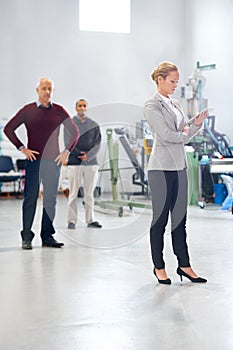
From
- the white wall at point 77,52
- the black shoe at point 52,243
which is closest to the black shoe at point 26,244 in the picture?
the black shoe at point 52,243

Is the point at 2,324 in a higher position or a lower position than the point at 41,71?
lower

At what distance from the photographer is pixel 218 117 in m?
9.94

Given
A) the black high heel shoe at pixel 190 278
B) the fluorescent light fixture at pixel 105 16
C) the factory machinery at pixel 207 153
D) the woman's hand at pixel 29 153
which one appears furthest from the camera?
the fluorescent light fixture at pixel 105 16

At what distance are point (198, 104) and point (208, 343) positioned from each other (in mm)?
6699

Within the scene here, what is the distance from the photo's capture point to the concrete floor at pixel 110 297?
255cm

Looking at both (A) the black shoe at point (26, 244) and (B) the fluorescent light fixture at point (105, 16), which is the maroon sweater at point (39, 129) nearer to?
(A) the black shoe at point (26, 244)

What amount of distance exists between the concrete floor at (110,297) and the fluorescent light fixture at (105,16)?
19.7ft

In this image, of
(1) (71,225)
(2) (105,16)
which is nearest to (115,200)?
(1) (71,225)

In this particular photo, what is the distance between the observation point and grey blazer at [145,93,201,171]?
3354 mm

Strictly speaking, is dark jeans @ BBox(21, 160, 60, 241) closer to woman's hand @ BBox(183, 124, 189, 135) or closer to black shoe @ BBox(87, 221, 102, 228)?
black shoe @ BBox(87, 221, 102, 228)

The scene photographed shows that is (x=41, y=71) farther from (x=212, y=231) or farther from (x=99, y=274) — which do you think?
(x=99, y=274)

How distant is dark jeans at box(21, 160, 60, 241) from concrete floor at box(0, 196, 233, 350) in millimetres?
195

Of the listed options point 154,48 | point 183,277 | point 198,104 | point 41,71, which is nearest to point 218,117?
point 198,104

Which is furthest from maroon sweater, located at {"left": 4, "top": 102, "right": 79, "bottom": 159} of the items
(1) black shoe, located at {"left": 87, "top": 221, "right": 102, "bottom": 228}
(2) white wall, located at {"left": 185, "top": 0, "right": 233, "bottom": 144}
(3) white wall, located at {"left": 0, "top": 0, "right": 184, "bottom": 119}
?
(2) white wall, located at {"left": 185, "top": 0, "right": 233, "bottom": 144}
